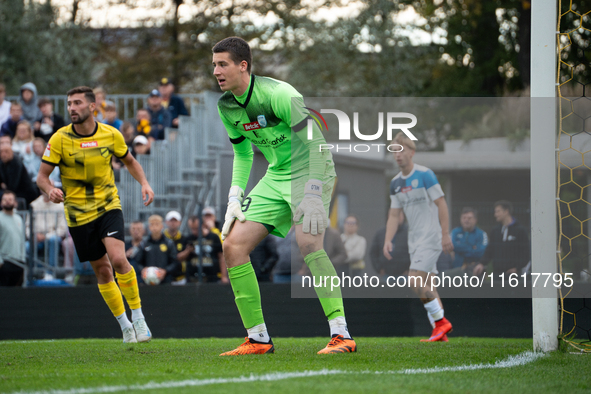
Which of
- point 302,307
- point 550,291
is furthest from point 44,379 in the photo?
point 302,307

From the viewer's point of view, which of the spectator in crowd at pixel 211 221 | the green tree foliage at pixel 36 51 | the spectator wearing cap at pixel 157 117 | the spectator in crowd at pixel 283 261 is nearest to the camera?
the spectator in crowd at pixel 283 261

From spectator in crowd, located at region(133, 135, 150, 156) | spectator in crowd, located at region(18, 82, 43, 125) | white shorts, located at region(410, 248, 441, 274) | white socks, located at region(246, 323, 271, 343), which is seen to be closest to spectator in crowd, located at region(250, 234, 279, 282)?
white shorts, located at region(410, 248, 441, 274)

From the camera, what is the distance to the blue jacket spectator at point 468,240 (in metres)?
8.59

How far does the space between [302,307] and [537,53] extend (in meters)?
5.21

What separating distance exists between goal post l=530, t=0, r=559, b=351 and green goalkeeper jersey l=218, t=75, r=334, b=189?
1619 mm

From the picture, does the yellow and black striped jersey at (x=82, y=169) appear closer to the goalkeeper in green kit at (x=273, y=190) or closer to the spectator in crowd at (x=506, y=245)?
the goalkeeper in green kit at (x=273, y=190)

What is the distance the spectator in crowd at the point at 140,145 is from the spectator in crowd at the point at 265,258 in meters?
3.50

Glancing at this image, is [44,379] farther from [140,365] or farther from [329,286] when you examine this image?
[329,286]

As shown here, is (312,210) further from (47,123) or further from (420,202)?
(47,123)

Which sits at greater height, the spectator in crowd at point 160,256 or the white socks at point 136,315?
the spectator in crowd at point 160,256

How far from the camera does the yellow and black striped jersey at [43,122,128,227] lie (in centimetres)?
632

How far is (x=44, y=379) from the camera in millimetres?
3785

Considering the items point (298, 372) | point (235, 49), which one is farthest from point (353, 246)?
point (298, 372)

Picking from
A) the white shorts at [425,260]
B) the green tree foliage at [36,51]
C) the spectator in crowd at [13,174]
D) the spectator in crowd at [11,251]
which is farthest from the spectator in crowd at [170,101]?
the green tree foliage at [36,51]
